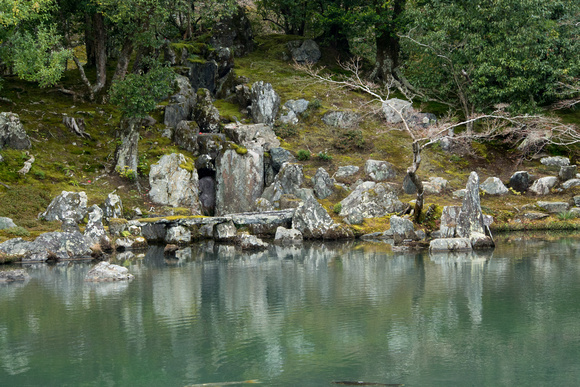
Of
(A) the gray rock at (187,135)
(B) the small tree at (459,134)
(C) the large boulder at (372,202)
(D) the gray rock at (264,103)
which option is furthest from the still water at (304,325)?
(D) the gray rock at (264,103)

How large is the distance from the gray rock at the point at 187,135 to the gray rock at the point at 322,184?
8.74m

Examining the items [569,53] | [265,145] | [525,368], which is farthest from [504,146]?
[525,368]

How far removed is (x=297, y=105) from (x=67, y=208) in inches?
845

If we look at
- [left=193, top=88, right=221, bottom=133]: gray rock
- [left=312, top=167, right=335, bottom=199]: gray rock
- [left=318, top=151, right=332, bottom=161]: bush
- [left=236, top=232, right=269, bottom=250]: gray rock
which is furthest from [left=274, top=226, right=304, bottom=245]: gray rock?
[left=193, top=88, right=221, bottom=133]: gray rock

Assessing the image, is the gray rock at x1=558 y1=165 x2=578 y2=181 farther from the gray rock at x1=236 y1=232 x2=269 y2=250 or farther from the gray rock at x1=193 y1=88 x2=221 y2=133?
the gray rock at x1=193 y1=88 x2=221 y2=133

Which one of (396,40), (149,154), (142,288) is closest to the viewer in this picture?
(142,288)

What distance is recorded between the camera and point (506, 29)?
38031 millimetres

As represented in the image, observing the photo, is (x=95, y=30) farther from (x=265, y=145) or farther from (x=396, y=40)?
(x=396, y=40)

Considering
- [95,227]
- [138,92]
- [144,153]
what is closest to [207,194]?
[144,153]

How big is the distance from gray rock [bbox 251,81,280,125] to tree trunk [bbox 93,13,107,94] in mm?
11633

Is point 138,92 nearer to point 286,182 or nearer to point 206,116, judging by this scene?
point 206,116

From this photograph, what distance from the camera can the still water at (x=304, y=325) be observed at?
10.2 m

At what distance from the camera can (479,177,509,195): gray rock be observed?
3584 cm

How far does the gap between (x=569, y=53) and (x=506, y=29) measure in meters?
4.73
